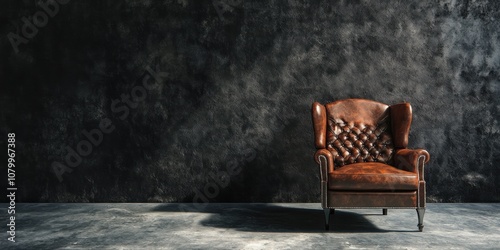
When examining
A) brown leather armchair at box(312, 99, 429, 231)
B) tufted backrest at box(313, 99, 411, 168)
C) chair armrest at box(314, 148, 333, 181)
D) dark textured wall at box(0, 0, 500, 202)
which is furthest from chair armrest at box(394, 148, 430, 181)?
dark textured wall at box(0, 0, 500, 202)

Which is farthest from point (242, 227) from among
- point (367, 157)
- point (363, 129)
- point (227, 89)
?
point (227, 89)

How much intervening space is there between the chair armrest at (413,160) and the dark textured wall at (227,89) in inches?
39.9

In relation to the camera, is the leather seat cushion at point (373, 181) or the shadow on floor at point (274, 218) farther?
the shadow on floor at point (274, 218)

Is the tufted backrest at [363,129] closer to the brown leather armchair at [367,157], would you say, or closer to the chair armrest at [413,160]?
the brown leather armchair at [367,157]

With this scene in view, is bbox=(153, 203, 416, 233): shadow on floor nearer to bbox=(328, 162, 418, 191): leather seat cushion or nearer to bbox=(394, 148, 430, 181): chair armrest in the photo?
bbox=(328, 162, 418, 191): leather seat cushion

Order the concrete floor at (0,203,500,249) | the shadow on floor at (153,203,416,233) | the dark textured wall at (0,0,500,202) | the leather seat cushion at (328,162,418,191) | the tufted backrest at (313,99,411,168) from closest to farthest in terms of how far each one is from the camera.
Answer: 1. the concrete floor at (0,203,500,249)
2. the leather seat cushion at (328,162,418,191)
3. the shadow on floor at (153,203,416,233)
4. the tufted backrest at (313,99,411,168)
5. the dark textured wall at (0,0,500,202)

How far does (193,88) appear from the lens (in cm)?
555

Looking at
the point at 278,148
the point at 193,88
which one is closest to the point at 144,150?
the point at 193,88

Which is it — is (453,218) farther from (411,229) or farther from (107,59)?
(107,59)

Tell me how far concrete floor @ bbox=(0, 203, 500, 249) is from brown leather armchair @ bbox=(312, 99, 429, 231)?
280 mm

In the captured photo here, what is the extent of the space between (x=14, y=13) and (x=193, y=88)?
2172mm

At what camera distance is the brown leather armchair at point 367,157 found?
411cm

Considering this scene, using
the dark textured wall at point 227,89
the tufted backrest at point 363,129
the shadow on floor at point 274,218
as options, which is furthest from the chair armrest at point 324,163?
the dark textured wall at point 227,89

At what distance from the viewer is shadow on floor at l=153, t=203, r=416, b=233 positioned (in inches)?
165
